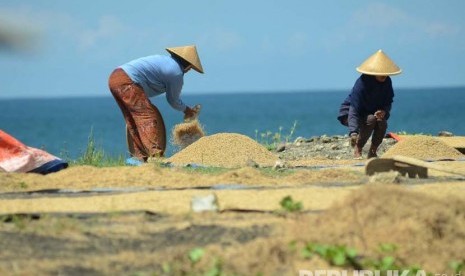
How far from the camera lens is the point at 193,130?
42.6 feet

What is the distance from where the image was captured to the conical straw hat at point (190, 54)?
11992mm

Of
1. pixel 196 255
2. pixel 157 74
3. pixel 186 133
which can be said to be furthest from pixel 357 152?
pixel 196 255

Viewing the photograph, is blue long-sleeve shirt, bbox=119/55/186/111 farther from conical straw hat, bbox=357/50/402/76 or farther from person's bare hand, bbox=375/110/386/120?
person's bare hand, bbox=375/110/386/120

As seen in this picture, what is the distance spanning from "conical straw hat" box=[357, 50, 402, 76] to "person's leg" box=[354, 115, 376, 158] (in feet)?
1.52

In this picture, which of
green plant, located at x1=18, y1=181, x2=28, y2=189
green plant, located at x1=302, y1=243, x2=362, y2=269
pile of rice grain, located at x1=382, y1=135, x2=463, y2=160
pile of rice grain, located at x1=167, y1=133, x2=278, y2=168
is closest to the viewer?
green plant, located at x1=302, y1=243, x2=362, y2=269

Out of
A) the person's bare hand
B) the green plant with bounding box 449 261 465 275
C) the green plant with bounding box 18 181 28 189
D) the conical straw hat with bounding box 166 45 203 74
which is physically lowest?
the green plant with bounding box 449 261 465 275

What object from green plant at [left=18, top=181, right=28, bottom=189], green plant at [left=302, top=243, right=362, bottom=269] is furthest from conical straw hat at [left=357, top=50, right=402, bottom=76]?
green plant at [left=302, top=243, right=362, bottom=269]

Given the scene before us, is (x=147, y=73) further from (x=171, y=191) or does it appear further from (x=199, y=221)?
(x=199, y=221)

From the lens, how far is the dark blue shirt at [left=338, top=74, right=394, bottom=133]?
40.4 feet

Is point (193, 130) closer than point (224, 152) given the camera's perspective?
No

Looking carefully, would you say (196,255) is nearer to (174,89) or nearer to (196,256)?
(196,256)

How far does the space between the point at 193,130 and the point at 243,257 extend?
6854 millimetres

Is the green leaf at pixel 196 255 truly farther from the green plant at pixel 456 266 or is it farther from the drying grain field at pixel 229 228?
the green plant at pixel 456 266

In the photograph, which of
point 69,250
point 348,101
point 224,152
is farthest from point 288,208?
point 348,101
